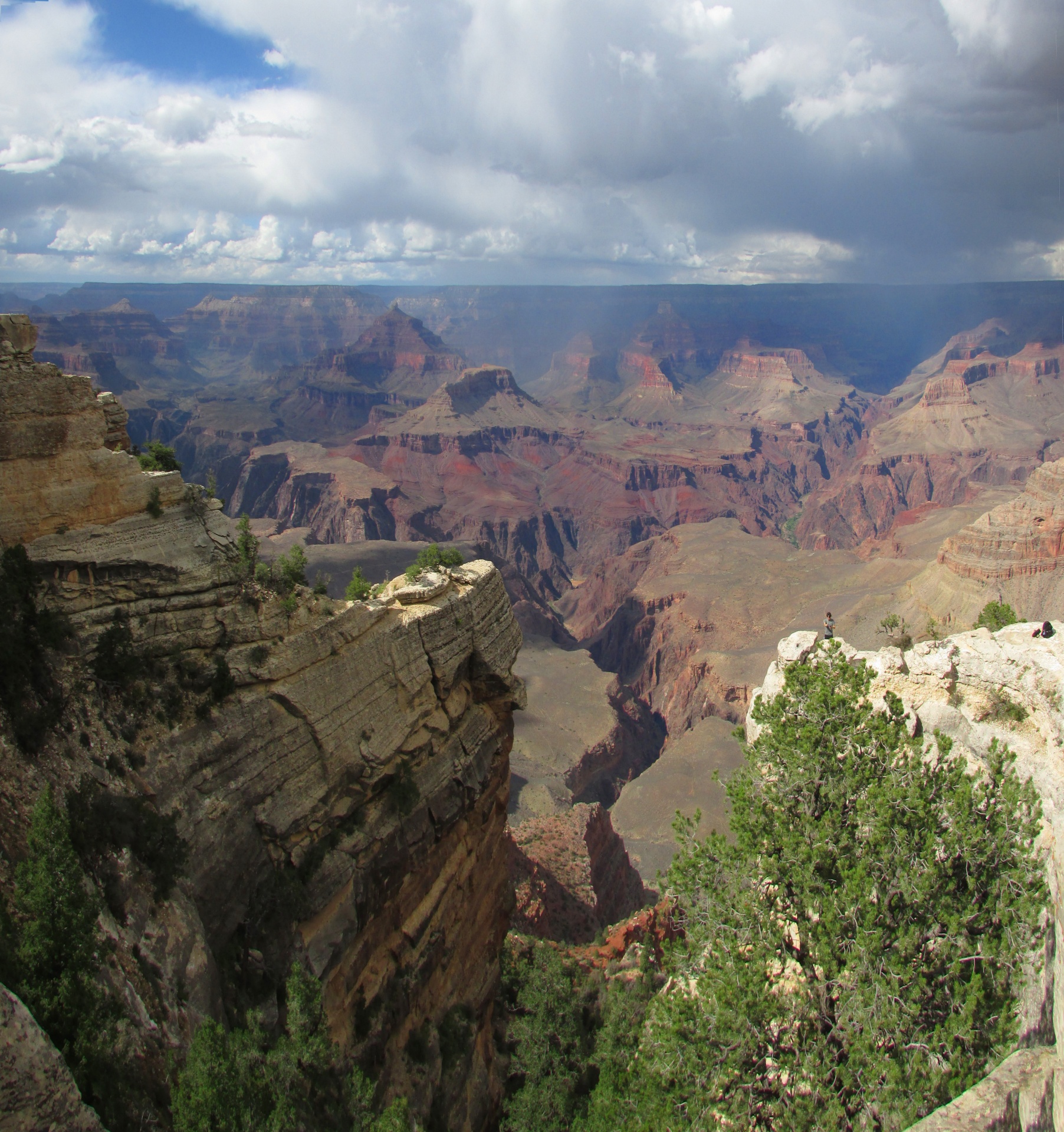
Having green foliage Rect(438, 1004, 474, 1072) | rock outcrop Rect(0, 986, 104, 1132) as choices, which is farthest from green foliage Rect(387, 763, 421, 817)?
rock outcrop Rect(0, 986, 104, 1132)

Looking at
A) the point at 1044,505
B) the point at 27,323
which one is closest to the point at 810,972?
the point at 27,323

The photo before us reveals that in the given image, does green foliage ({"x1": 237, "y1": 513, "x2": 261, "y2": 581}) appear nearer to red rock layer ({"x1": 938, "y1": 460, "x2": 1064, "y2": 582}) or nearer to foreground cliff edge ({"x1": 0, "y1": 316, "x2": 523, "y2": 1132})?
foreground cliff edge ({"x1": 0, "y1": 316, "x2": 523, "y2": 1132})

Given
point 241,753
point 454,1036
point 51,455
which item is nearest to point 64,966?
point 241,753

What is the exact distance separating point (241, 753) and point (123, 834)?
3.26 metres

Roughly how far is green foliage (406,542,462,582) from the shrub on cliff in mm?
11078

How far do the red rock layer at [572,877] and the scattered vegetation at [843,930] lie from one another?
21.0 m

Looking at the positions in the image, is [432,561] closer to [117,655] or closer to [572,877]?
[117,655]

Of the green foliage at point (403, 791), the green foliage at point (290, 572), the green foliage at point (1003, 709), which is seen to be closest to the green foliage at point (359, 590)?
the green foliage at point (290, 572)

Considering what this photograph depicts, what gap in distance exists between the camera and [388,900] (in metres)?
20.2

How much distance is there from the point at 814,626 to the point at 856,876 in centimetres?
8077

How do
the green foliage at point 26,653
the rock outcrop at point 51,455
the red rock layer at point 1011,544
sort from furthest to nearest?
the red rock layer at point 1011,544 → the rock outcrop at point 51,455 → the green foliage at point 26,653

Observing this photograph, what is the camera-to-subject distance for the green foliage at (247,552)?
1717 cm

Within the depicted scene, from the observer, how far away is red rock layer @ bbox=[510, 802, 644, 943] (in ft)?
126

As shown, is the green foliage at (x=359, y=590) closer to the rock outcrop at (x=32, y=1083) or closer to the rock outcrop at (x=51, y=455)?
the rock outcrop at (x=51, y=455)
